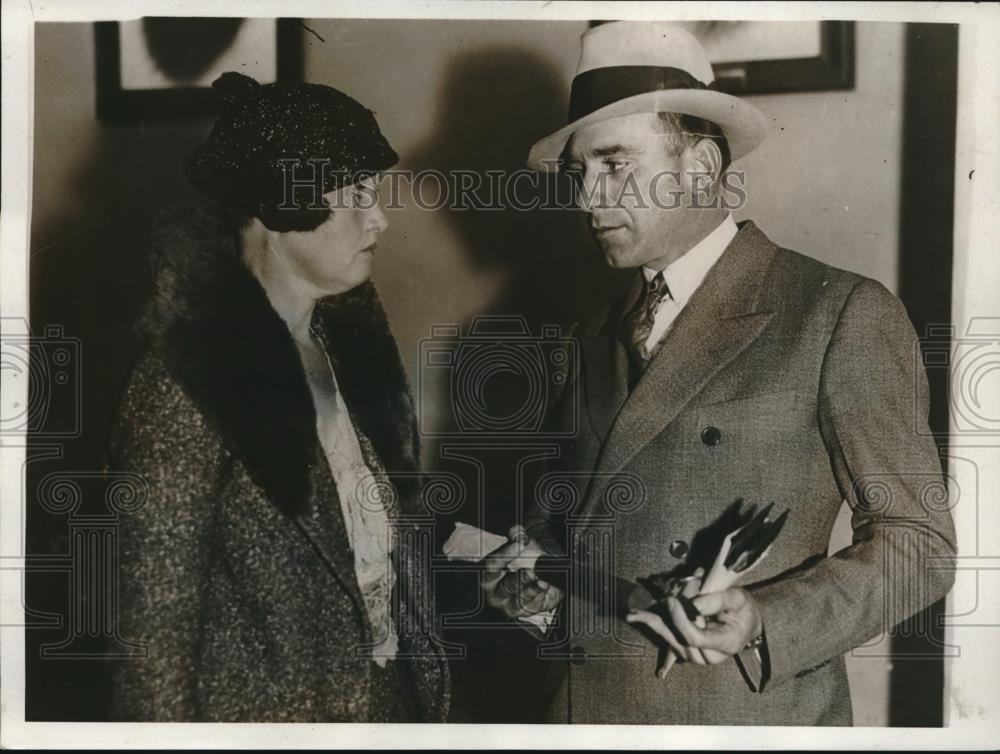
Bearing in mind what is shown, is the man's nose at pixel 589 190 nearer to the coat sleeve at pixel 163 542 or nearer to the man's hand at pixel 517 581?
the man's hand at pixel 517 581

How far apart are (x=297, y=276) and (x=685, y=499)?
2.66 feet

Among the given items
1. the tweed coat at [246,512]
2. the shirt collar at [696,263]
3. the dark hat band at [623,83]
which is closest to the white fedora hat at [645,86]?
the dark hat band at [623,83]

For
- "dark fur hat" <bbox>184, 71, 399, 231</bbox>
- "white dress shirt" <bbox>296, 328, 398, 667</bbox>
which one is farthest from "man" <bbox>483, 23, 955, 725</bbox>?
"dark fur hat" <bbox>184, 71, 399, 231</bbox>

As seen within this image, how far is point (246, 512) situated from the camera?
1.79 meters

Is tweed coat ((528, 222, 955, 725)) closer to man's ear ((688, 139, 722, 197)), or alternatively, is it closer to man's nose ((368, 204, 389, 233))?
man's ear ((688, 139, 722, 197))

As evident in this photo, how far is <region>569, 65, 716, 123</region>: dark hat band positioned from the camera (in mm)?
1801

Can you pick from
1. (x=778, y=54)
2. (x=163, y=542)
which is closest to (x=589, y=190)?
(x=778, y=54)

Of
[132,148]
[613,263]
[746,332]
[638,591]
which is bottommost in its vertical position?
[638,591]

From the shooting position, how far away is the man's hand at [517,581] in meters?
1.86

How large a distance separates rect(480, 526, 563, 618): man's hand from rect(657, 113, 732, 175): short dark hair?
767 mm

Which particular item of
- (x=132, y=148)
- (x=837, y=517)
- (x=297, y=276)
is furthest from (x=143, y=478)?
(x=837, y=517)

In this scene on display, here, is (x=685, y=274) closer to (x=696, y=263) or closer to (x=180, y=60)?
(x=696, y=263)

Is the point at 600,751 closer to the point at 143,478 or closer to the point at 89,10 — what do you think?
the point at 143,478

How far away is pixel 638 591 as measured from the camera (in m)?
1.82
